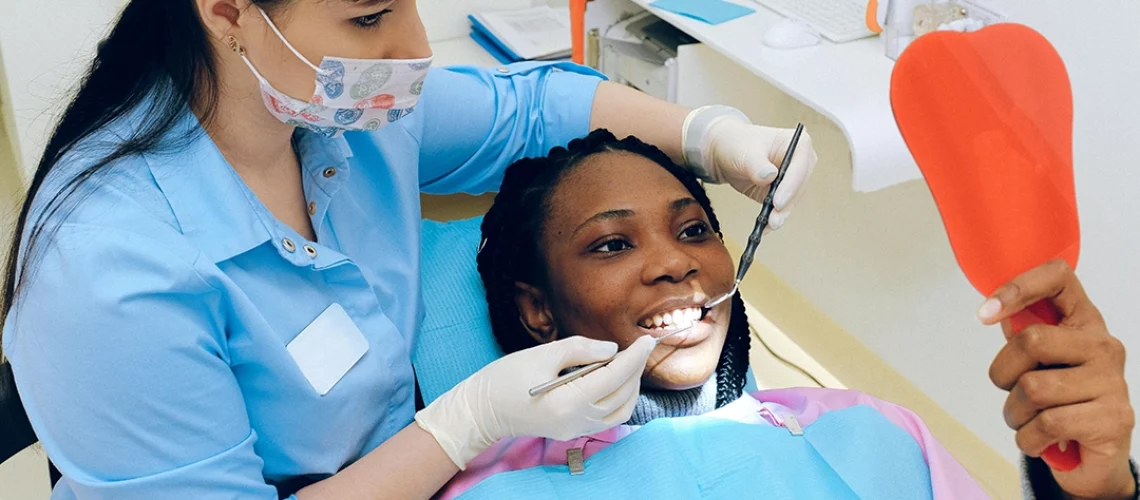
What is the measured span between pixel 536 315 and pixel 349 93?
52cm

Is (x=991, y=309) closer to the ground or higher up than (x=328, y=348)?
higher up

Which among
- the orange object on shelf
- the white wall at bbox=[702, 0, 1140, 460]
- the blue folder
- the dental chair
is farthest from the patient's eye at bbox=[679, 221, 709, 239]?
the blue folder

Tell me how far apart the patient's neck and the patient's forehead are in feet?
0.96

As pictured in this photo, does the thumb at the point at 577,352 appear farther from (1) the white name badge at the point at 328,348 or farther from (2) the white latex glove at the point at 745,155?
(2) the white latex glove at the point at 745,155

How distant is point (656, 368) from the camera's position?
54.9 inches

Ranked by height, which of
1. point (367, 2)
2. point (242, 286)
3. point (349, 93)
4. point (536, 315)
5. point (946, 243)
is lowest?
point (946, 243)

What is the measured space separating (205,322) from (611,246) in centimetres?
62

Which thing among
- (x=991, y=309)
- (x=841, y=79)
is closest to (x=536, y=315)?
(x=991, y=309)

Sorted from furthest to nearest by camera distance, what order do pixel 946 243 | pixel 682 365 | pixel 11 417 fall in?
pixel 946 243
pixel 682 365
pixel 11 417

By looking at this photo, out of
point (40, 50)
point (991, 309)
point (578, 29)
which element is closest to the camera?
point (991, 309)

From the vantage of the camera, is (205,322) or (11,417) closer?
(205,322)

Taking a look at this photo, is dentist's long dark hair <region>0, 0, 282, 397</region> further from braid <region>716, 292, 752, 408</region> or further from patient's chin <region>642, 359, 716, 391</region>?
braid <region>716, 292, 752, 408</region>

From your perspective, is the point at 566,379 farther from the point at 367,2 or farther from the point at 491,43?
the point at 491,43

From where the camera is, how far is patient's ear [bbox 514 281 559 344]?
4.98 feet
